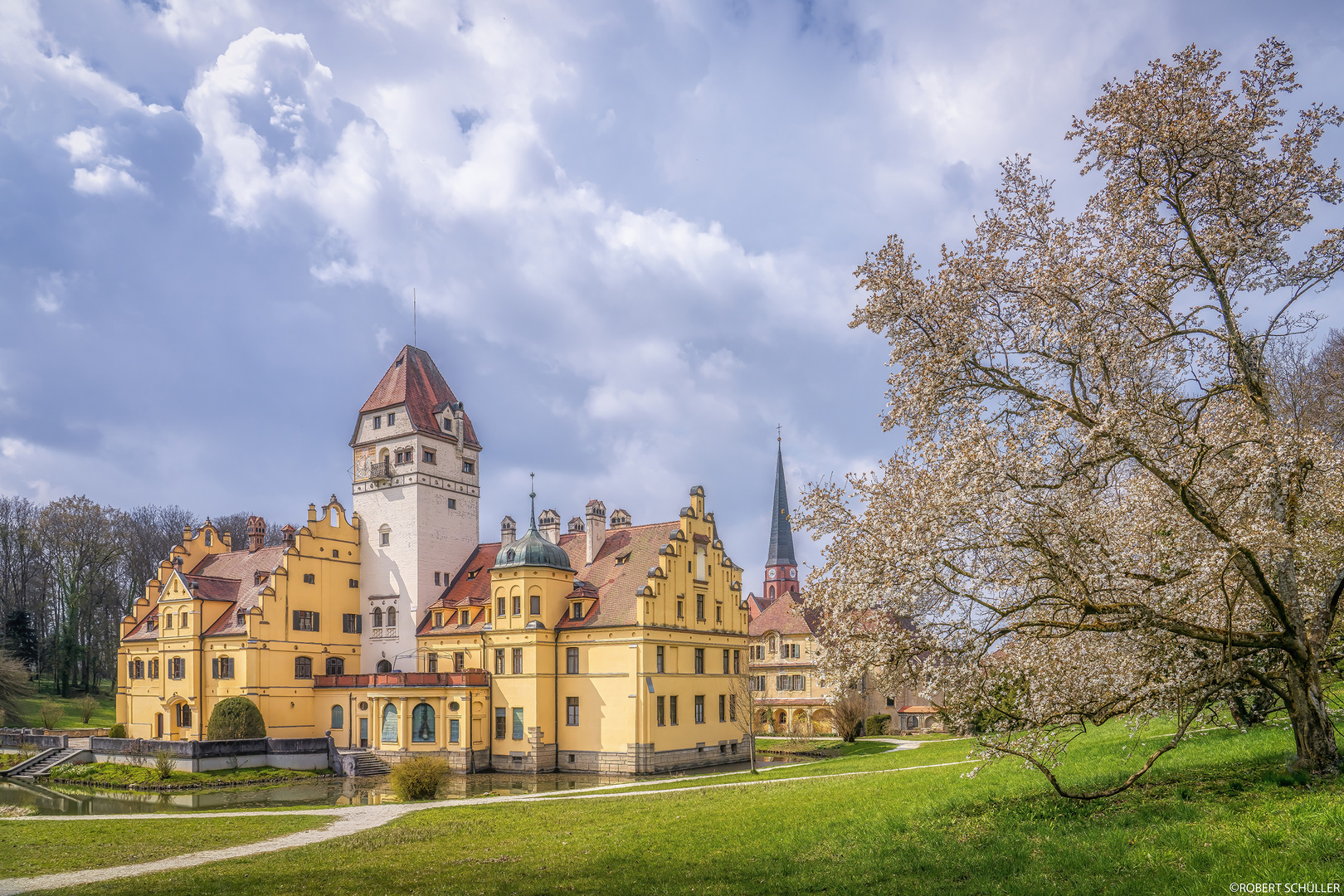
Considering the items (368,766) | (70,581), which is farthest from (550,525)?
(70,581)

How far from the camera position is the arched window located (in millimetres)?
42812

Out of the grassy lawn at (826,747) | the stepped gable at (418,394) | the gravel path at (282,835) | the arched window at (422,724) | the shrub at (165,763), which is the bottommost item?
the grassy lawn at (826,747)

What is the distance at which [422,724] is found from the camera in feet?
141

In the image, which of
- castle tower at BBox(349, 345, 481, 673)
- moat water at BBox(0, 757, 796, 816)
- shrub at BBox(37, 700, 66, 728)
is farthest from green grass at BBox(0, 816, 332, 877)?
shrub at BBox(37, 700, 66, 728)

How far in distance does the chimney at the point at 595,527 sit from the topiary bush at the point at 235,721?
17565 millimetres

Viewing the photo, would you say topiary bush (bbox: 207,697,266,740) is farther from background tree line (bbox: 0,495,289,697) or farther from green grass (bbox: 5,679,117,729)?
background tree line (bbox: 0,495,289,697)

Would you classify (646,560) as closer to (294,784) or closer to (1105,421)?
(294,784)


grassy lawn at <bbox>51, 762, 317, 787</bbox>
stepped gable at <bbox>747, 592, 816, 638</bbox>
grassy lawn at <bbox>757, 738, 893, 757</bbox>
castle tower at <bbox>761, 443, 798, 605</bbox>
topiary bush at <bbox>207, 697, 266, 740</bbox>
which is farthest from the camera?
castle tower at <bbox>761, 443, 798, 605</bbox>

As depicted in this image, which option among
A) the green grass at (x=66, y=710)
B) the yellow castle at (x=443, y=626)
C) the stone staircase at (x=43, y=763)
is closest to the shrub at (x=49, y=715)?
the green grass at (x=66, y=710)

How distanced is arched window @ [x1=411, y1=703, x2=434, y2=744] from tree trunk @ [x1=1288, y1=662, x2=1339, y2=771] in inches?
1490

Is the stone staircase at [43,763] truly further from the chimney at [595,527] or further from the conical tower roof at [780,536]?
the conical tower roof at [780,536]

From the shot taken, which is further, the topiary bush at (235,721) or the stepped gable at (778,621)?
the stepped gable at (778,621)

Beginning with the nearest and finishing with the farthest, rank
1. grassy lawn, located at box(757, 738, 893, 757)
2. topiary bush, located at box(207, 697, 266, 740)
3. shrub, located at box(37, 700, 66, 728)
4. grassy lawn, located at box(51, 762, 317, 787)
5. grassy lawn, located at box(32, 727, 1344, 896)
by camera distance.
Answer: grassy lawn, located at box(32, 727, 1344, 896) < grassy lawn, located at box(51, 762, 317, 787) < topiary bush, located at box(207, 697, 266, 740) < grassy lawn, located at box(757, 738, 893, 757) < shrub, located at box(37, 700, 66, 728)

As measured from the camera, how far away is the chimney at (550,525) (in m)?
48.9
